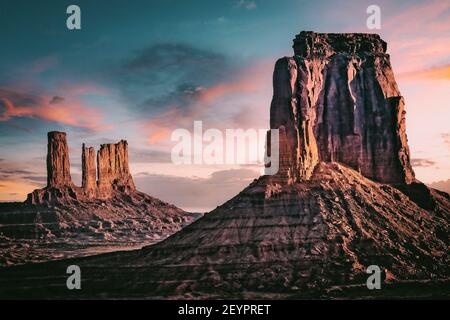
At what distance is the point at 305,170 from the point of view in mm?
115562

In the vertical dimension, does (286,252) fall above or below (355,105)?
below

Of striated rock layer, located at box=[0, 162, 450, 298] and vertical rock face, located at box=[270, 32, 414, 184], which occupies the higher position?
vertical rock face, located at box=[270, 32, 414, 184]

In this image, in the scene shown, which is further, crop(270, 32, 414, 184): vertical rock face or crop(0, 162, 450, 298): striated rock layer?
crop(270, 32, 414, 184): vertical rock face

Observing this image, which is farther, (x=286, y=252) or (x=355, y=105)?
(x=355, y=105)

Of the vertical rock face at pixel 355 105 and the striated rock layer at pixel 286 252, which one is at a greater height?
the vertical rock face at pixel 355 105

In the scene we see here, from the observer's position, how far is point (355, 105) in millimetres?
132750

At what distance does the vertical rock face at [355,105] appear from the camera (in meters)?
128

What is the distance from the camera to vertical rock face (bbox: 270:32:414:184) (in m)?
128

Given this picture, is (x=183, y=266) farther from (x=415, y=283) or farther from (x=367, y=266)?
(x=415, y=283)

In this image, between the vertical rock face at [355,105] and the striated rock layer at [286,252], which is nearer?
the striated rock layer at [286,252]
